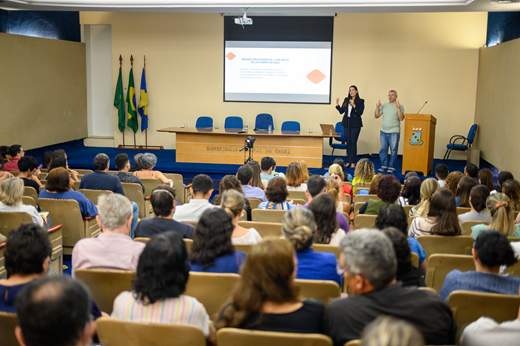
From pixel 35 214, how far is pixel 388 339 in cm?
332

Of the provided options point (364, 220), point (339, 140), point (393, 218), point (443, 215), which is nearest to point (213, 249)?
point (393, 218)

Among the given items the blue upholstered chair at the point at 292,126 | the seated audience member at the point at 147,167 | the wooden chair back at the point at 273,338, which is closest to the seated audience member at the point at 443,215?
the wooden chair back at the point at 273,338

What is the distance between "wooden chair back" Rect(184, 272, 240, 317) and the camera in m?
2.23

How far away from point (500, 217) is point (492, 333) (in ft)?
5.62

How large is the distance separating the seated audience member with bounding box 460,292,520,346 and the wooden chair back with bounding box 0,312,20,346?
1.76m

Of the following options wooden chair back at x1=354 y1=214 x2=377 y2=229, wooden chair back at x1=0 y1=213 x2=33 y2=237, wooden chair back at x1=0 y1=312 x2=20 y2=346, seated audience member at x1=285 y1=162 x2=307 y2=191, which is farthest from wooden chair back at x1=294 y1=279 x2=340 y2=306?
seated audience member at x1=285 y1=162 x2=307 y2=191

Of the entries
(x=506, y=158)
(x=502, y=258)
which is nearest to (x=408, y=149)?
(x=506, y=158)

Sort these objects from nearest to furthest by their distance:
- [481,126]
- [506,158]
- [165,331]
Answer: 1. [165,331]
2. [506,158]
3. [481,126]

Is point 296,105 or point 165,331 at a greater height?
point 296,105

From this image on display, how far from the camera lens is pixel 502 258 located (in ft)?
7.10

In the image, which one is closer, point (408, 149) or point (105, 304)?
point (105, 304)

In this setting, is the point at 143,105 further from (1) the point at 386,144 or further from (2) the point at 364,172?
(2) the point at 364,172

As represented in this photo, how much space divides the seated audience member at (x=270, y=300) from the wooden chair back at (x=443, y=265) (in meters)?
1.34

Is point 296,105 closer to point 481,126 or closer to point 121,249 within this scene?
point 481,126
